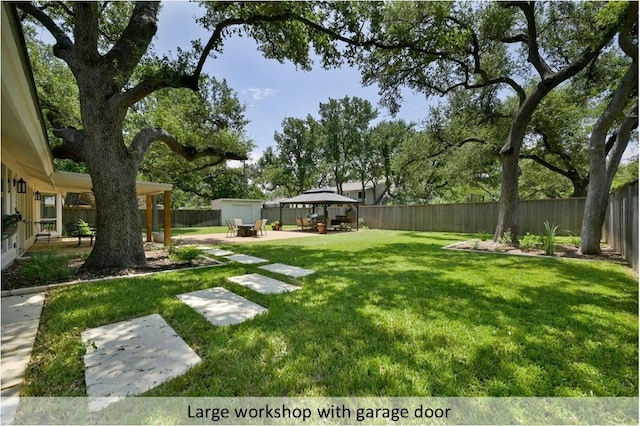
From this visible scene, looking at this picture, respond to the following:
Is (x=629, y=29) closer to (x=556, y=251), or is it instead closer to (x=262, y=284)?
(x=556, y=251)

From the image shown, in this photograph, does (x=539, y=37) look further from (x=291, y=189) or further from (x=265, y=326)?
(x=291, y=189)

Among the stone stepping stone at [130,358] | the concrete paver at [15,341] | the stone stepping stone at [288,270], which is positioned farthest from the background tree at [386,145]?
the concrete paver at [15,341]

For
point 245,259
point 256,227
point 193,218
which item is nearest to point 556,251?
point 245,259

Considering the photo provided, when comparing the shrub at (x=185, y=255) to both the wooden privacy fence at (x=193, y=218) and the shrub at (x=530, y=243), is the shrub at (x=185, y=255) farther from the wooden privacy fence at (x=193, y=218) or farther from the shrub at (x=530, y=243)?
the wooden privacy fence at (x=193, y=218)

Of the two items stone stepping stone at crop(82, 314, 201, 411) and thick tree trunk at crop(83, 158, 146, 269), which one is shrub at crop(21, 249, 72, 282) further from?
stone stepping stone at crop(82, 314, 201, 411)

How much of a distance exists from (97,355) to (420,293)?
3975 millimetres

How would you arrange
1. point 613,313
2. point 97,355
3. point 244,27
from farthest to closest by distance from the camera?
1. point 244,27
2. point 613,313
3. point 97,355

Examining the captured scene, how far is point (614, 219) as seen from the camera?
23.2ft

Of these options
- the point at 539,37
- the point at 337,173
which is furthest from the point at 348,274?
the point at 337,173

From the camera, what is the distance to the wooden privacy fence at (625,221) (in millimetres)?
5223

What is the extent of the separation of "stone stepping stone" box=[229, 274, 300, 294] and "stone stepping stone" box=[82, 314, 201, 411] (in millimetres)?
1577

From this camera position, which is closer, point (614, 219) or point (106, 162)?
point (106, 162)

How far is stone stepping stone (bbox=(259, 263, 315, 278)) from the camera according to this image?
5.39 meters

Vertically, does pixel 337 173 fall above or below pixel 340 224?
above
